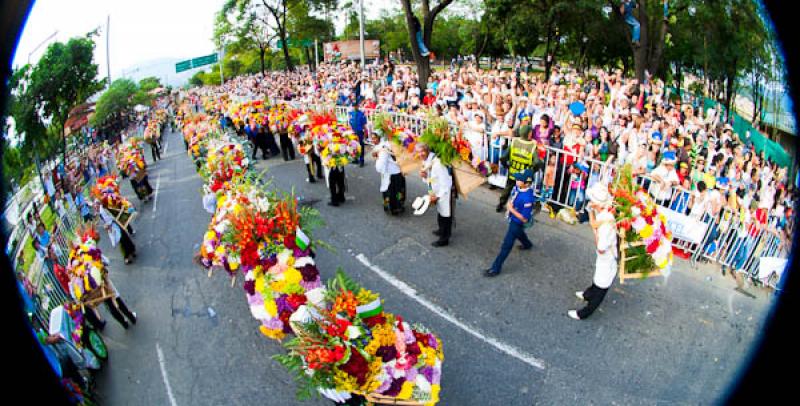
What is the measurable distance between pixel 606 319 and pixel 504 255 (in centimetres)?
158

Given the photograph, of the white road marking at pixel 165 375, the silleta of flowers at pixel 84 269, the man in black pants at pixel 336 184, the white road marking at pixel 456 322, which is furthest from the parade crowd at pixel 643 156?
the silleta of flowers at pixel 84 269

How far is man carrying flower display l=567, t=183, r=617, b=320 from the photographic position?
505 centimetres

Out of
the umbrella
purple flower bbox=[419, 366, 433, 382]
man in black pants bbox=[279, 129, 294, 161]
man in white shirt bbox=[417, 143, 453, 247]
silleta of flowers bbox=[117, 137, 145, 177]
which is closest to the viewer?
purple flower bbox=[419, 366, 433, 382]

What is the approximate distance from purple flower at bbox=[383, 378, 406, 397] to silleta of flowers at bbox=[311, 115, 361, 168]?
594cm

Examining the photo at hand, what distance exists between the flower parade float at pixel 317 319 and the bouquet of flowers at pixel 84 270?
166 centimetres

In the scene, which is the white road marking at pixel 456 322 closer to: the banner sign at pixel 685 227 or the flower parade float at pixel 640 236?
the flower parade float at pixel 640 236

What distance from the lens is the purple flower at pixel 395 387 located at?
3578mm

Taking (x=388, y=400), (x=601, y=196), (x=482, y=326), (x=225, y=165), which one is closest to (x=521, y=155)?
(x=601, y=196)

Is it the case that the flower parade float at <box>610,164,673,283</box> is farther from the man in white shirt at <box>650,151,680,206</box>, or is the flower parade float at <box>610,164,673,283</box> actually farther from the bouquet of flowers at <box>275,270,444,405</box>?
the bouquet of flowers at <box>275,270,444,405</box>

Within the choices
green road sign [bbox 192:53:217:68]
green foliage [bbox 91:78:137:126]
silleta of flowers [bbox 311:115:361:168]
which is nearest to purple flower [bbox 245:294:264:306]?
silleta of flowers [bbox 311:115:361:168]

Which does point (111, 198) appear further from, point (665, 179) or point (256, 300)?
point (665, 179)

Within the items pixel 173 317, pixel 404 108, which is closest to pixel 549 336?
→ pixel 173 317

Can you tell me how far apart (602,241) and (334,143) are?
5.57 m

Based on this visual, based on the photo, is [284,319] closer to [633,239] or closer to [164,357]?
[164,357]
